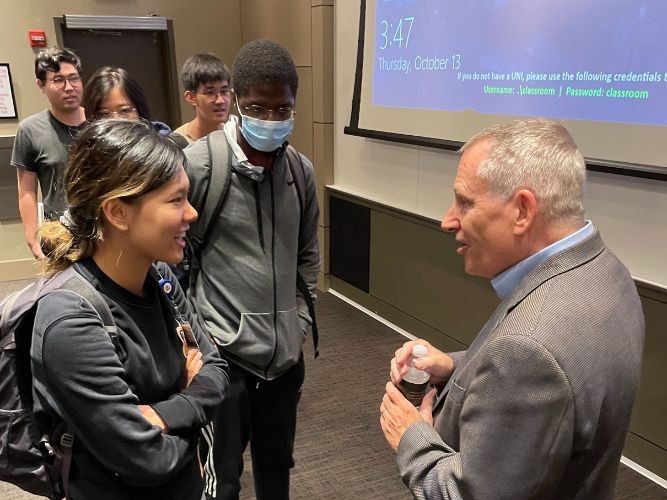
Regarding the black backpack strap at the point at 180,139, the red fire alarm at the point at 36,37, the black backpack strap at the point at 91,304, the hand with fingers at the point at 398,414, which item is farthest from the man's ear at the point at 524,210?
the red fire alarm at the point at 36,37

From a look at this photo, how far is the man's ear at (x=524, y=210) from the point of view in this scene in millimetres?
957

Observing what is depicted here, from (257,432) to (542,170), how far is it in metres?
1.22

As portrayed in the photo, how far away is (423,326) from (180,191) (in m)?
2.62

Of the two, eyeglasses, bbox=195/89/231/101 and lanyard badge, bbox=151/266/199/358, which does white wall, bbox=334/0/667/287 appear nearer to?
eyeglasses, bbox=195/89/231/101

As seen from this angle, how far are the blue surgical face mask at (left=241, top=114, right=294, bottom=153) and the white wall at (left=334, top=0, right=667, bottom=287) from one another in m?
1.54

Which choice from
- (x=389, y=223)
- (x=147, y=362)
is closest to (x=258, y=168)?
(x=147, y=362)

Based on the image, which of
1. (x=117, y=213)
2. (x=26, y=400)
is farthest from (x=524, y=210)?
(x=26, y=400)

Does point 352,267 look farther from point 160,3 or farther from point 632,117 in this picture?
point 160,3

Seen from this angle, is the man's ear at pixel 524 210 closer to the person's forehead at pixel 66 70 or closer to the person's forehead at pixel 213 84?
the person's forehead at pixel 213 84

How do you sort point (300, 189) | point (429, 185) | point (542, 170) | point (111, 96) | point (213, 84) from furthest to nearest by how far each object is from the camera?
point (429, 185) < point (213, 84) < point (111, 96) < point (300, 189) < point (542, 170)

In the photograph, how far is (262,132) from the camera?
154 cm

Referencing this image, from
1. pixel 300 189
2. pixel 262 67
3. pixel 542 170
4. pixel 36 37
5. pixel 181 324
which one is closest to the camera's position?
pixel 542 170

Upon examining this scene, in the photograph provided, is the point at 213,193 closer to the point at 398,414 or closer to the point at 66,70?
the point at 398,414

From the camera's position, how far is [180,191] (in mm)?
1113
